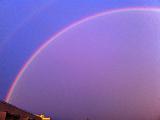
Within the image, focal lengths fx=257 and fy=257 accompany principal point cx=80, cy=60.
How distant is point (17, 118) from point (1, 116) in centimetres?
323

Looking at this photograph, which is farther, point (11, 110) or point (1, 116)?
point (11, 110)

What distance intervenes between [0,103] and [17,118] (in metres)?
3.29

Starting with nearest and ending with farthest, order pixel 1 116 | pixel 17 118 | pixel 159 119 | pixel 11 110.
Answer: pixel 1 116, pixel 11 110, pixel 17 118, pixel 159 119

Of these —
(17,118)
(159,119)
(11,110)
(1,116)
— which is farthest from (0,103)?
(159,119)

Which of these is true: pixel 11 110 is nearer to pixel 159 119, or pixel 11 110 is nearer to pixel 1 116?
pixel 1 116

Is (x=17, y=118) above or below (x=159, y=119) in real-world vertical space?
below

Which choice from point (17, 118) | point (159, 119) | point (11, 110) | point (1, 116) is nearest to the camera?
point (1, 116)

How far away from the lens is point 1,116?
6.21 metres

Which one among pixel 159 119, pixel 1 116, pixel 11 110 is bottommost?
pixel 1 116

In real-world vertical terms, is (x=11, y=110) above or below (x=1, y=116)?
above

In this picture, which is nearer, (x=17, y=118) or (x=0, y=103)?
(x=0, y=103)

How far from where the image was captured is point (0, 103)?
624 cm

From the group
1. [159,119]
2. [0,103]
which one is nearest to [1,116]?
[0,103]

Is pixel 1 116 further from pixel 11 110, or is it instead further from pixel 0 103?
pixel 11 110
